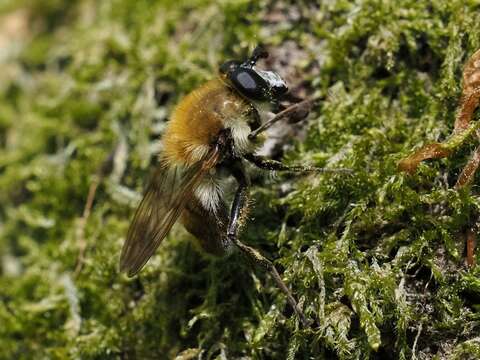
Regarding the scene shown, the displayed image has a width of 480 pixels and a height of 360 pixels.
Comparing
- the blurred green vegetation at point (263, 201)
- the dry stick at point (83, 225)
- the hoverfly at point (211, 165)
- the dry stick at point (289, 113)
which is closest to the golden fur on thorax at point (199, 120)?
the hoverfly at point (211, 165)

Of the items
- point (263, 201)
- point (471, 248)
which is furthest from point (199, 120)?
point (471, 248)

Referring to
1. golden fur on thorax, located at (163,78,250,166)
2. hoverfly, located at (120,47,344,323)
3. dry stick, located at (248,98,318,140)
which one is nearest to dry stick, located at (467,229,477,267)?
hoverfly, located at (120,47,344,323)

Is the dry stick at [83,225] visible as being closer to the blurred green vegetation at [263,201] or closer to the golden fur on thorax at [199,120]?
the blurred green vegetation at [263,201]

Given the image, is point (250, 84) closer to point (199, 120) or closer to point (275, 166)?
point (199, 120)

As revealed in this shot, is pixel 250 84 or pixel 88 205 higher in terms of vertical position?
pixel 250 84

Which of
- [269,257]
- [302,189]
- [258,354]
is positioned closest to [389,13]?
[302,189]

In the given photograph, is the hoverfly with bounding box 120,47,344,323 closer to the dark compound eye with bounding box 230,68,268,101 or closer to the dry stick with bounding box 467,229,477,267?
the dark compound eye with bounding box 230,68,268,101
